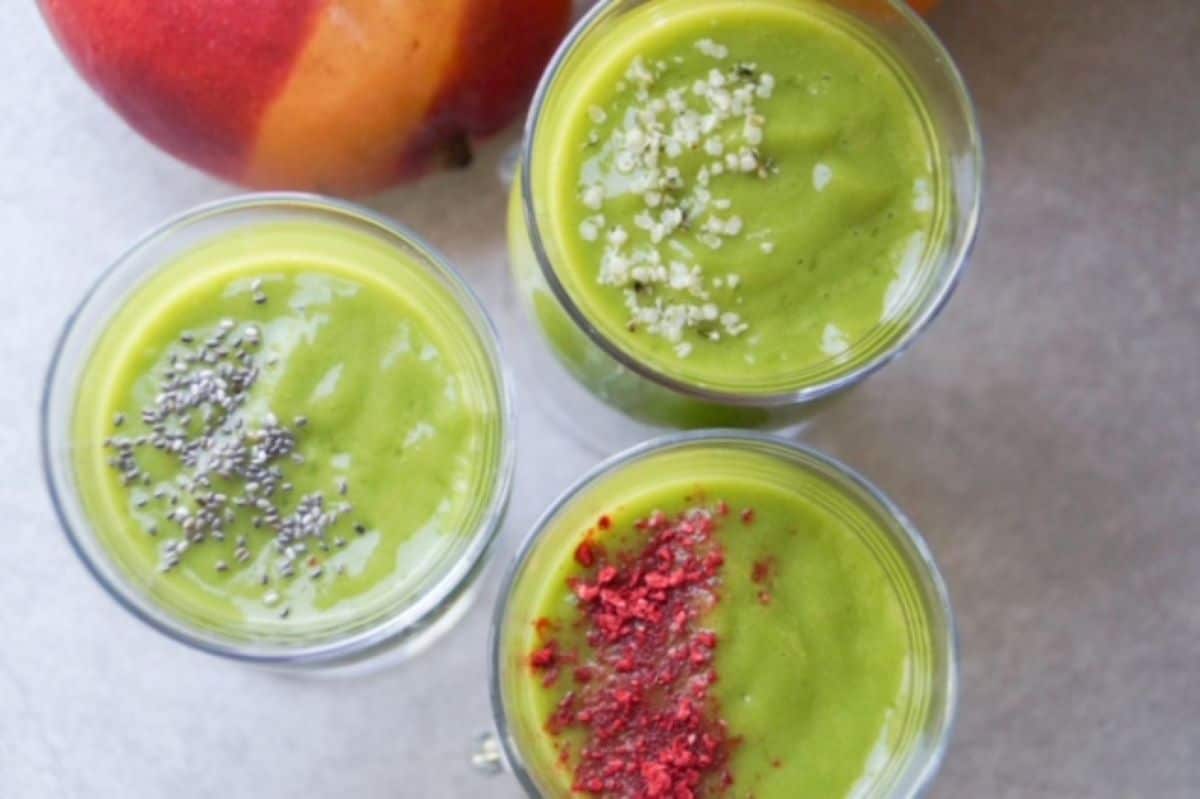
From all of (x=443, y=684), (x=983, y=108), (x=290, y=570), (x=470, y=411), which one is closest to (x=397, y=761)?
(x=443, y=684)

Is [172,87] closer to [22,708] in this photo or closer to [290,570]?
[290,570]

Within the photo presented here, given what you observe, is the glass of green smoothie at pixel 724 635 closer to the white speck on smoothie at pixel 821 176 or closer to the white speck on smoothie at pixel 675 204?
the white speck on smoothie at pixel 675 204

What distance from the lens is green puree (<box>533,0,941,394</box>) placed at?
1.27 m

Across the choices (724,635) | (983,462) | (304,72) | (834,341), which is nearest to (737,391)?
(834,341)

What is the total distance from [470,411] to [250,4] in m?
0.38

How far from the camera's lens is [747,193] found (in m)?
1.28

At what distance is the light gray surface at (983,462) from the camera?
1.42m

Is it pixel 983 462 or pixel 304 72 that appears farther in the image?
pixel 983 462

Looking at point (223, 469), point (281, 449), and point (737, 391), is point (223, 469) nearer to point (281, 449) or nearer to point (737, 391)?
point (281, 449)

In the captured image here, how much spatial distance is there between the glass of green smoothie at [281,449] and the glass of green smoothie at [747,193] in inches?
4.7

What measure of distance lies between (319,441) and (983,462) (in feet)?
2.06

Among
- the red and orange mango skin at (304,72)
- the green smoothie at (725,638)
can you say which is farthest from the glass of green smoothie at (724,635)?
the red and orange mango skin at (304,72)

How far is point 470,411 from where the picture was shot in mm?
1276

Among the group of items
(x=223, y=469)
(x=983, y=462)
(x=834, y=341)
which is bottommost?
(x=223, y=469)
